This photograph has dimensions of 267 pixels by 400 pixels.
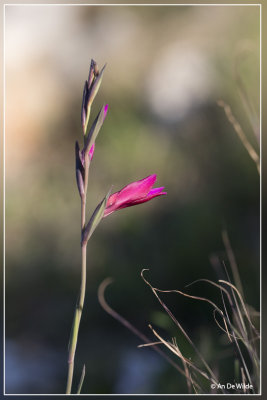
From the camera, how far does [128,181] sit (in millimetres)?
2168

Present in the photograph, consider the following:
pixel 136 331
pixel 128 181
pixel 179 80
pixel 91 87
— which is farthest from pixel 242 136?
pixel 91 87

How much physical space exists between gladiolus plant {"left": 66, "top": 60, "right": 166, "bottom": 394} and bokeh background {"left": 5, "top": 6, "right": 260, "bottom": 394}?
2.43 ft

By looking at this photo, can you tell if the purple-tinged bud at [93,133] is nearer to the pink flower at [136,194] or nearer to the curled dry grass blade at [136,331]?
the pink flower at [136,194]

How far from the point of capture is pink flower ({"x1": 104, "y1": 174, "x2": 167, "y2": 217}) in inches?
36.3

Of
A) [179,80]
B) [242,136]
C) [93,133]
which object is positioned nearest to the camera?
[93,133]

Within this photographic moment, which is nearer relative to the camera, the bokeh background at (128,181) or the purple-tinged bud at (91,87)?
the purple-tinged bud at (91,87)

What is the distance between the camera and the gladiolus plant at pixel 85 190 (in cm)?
88

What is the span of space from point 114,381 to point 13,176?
2.78ft

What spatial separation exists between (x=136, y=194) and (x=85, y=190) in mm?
92

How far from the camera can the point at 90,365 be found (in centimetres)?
200

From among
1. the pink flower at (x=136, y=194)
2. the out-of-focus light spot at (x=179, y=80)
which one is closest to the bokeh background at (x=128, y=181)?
the out-of-focus light spot at (x=179, y=80)

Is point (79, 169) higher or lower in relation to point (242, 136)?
lower

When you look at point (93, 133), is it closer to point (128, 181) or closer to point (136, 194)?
point (136, 194)

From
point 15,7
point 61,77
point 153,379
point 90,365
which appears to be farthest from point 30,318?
point 15,7
